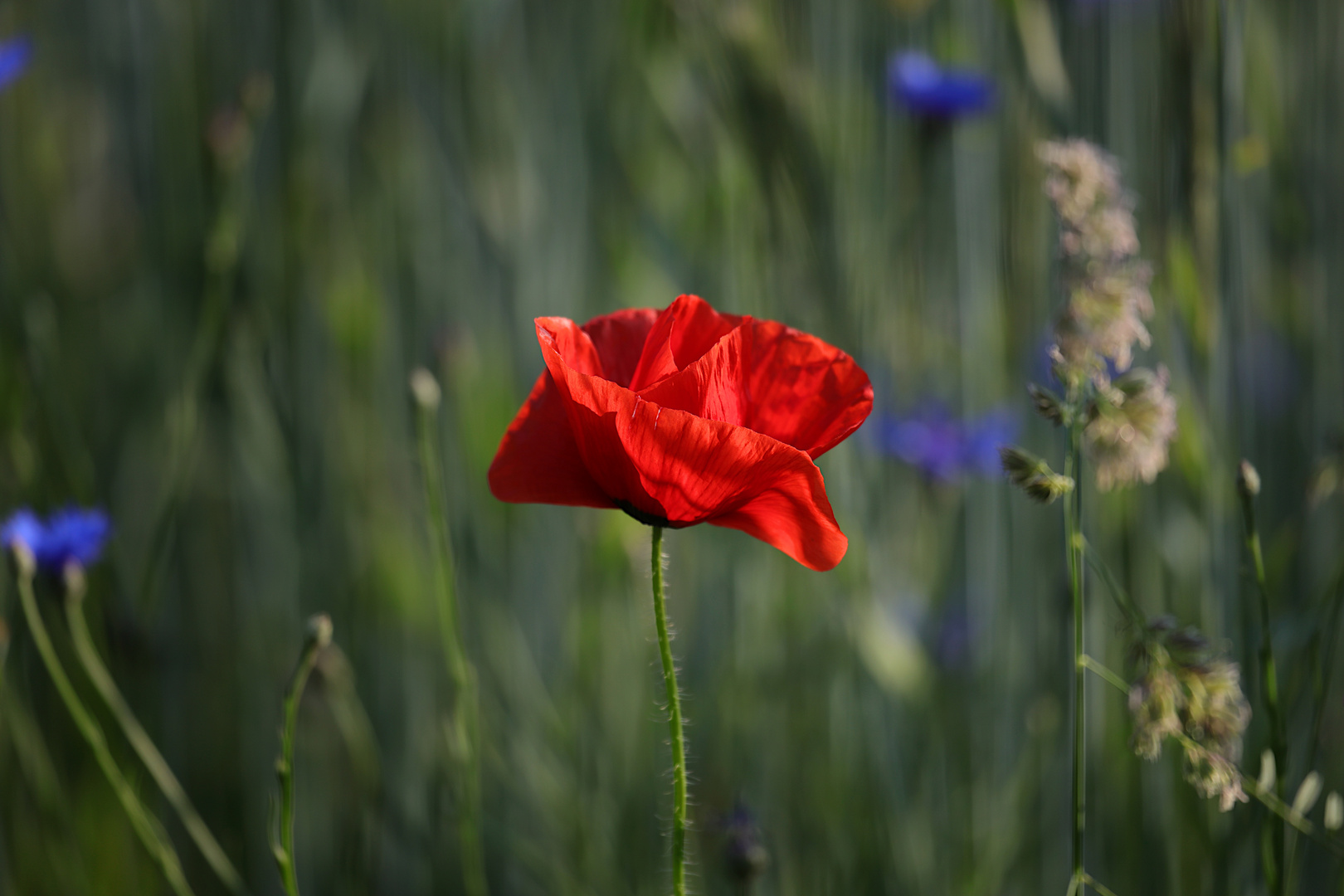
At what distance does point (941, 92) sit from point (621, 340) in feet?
1.93

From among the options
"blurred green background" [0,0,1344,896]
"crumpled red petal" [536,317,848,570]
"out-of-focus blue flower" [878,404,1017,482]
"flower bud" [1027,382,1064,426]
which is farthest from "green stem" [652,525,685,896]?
"out-of-focus blue flower" [878,404,1017,482]

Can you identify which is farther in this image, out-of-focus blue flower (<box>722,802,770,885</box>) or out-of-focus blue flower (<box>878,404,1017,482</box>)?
out-of-focus blue flower (<box>878,404,1017,482</box>)

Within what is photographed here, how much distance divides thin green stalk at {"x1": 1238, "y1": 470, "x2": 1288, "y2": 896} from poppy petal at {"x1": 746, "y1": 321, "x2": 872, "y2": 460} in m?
0.14

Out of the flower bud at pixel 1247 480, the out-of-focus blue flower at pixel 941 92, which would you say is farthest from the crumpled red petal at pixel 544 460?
the out-of-focus blue flower at pixel 941 92

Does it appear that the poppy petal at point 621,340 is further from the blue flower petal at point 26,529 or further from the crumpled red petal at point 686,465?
the blue flower petal at point 26,529

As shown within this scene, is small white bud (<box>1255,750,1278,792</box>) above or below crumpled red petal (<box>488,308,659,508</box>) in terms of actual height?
below

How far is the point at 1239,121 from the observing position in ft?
1.55

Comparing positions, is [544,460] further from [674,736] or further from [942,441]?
[942,441]

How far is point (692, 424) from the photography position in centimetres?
28

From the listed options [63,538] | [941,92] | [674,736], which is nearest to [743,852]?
[674,736]

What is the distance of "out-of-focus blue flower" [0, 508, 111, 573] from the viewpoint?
1.73 feet

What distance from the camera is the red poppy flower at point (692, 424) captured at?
284 mm

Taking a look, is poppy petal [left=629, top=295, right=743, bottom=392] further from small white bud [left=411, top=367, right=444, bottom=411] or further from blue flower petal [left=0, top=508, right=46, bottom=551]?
blue flower petal [left=0, top=508, right=46, bottom=551]

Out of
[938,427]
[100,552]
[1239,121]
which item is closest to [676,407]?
[1239,121]
